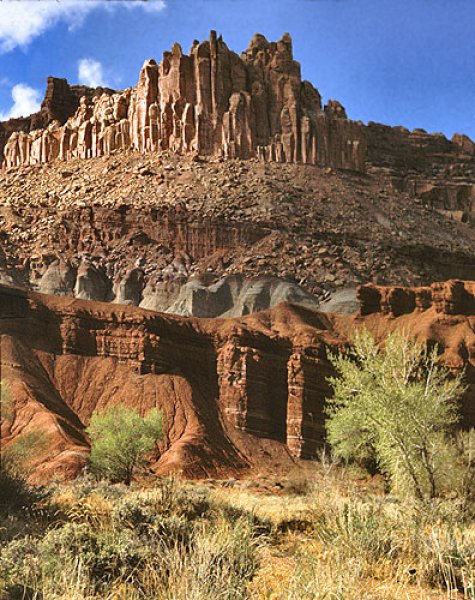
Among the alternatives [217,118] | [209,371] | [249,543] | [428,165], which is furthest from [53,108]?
[249,543]

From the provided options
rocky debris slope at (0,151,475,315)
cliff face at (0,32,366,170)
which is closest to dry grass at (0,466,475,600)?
rocky debris slope at (0,151,475,315)

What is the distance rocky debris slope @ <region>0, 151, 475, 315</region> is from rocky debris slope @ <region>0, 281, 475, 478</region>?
18.8 metres

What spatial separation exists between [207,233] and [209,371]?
103 feet

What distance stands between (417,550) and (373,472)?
33.8 m

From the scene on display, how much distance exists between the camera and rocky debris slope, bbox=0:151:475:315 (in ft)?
266

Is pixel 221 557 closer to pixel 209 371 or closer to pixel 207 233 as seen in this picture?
pixel 209 371

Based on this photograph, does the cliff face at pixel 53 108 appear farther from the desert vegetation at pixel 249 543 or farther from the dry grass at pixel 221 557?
the dry grass at pixel 221 557

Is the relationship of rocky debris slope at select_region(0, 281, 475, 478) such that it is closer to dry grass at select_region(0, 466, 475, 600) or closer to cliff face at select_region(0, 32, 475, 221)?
dry grass at select_region(0, 466, 475, 600)

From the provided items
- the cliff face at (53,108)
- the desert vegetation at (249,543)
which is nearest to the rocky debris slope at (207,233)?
the cliff face at (53,108)

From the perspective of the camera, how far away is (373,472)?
4359 cm

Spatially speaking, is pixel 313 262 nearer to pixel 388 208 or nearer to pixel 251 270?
pixel 251 270

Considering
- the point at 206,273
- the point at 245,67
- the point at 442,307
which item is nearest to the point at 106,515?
the point at 442,307

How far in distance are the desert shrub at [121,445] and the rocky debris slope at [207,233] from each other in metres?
39.6

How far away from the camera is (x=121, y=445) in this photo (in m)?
33.2
